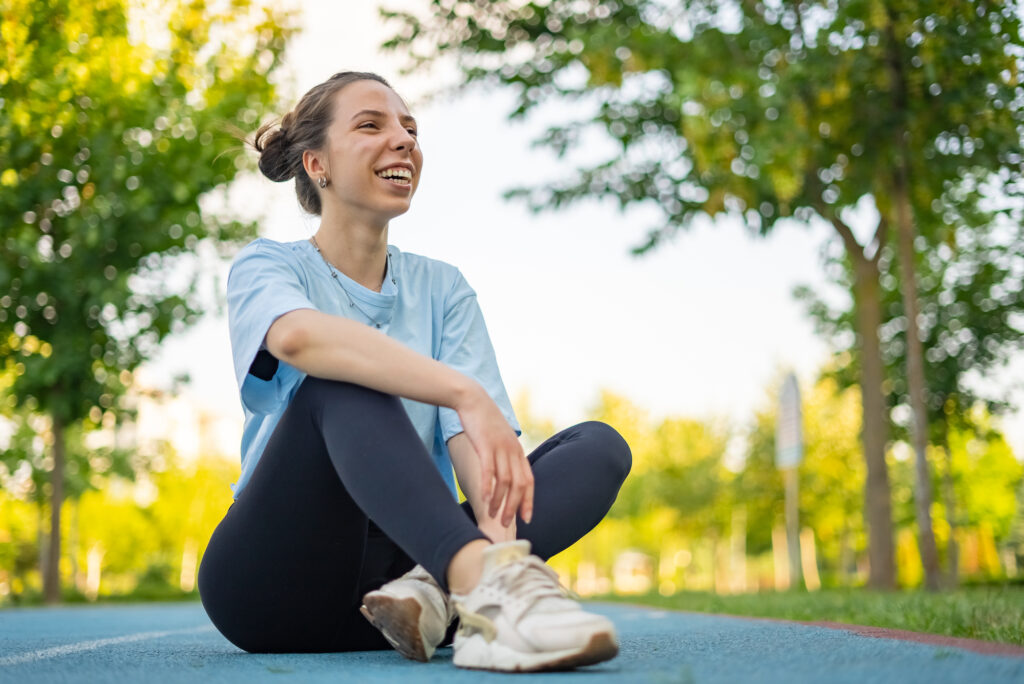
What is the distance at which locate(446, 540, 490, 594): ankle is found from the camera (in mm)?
1858

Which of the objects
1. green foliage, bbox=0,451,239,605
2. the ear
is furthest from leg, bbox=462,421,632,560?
green foliage, bbox=0,451,239,605

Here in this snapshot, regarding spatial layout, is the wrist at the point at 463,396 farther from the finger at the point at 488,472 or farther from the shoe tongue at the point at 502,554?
the shoe tongue at the point at 502,554

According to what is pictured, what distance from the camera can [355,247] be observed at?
2662mm

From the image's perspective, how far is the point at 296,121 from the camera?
2.78 metres

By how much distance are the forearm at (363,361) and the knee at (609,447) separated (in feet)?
1.52

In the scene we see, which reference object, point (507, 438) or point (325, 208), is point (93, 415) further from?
point (507, 438)

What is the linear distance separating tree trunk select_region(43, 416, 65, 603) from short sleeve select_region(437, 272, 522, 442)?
1091cm

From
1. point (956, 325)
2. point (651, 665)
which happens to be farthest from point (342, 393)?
point (956, 325)

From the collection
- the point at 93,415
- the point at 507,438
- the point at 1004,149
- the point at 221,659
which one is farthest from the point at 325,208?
the point at 93,415

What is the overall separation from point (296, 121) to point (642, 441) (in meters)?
31.1

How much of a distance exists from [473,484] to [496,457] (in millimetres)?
335

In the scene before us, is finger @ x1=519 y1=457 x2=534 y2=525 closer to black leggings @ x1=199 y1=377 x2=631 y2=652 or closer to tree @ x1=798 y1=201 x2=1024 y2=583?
black leggings @ x1=199 y1=377 x2=631 y2=652

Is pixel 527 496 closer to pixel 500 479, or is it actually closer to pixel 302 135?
pixel 500 479

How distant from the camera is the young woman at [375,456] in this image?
1.88m
